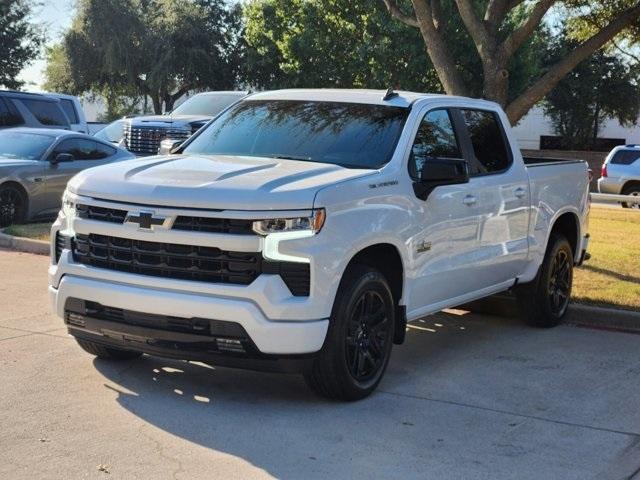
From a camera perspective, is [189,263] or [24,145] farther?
[24,145]

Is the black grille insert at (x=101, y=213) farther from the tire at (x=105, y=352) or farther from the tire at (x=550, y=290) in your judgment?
the tire at (x=550, y=290)

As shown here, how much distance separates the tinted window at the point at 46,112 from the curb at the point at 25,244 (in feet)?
22.9

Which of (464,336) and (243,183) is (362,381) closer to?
(243,183)

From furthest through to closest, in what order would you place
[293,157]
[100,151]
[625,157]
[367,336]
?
[625,157], [100,151], [293,157], [367,336]

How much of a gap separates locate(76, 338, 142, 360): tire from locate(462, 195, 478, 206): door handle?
8.61 ft

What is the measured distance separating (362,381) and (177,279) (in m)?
1.39

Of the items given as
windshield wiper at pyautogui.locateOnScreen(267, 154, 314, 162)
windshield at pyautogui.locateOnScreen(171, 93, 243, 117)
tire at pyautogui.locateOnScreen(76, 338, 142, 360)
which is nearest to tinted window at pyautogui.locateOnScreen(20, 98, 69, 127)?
windshield at pyautogui.locateOnScreen(171, 93, 243, 117)

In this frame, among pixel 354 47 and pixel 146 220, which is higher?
pixel 354 47

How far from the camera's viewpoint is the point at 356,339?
6.09 m

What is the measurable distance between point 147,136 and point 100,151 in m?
2.74

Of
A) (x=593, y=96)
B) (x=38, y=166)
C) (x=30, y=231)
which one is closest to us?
(x=30, y=231)

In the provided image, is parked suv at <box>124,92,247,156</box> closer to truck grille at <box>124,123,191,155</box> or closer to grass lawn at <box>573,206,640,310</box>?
truck grille at <box>124,123,191,155</box>

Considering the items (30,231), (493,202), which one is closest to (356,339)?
(493,202)

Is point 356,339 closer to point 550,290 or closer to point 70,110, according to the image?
point 550,290
